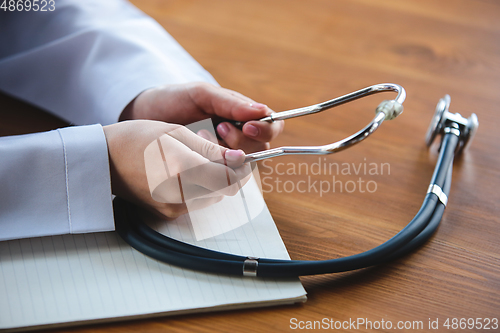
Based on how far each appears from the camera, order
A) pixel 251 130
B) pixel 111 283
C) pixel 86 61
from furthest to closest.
A: pixel 86 61 → pixel 251 130 → pixel 111 283

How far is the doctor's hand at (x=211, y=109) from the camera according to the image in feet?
1.65

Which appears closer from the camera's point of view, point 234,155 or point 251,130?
point 234,155

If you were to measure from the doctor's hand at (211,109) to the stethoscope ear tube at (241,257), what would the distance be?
0.16 metres

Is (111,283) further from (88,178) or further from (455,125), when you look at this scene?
(455,125)

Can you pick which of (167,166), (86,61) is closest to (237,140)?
(167,166)

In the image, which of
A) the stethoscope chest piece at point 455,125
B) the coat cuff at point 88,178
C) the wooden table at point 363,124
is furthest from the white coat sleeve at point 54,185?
the stethoscope chest piece at point 455,125

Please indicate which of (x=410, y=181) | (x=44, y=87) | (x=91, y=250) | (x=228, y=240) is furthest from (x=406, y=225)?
(x=44, y=87)

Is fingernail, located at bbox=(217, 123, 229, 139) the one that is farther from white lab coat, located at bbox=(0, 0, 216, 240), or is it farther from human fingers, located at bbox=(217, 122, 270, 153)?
white lab coat, located at bbox=(0, 0, 216, 240)

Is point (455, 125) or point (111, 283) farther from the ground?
point (455, 125)

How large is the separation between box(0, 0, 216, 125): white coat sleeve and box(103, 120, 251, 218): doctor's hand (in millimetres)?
171

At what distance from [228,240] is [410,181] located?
238 millimetres

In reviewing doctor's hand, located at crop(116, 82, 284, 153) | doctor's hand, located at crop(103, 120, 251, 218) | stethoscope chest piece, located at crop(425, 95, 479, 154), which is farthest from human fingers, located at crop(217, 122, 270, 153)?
stethoscope chest piece, located at crop(425, 95, 479, 154)

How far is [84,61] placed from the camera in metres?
0.61

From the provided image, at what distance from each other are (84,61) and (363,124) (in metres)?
0.40
